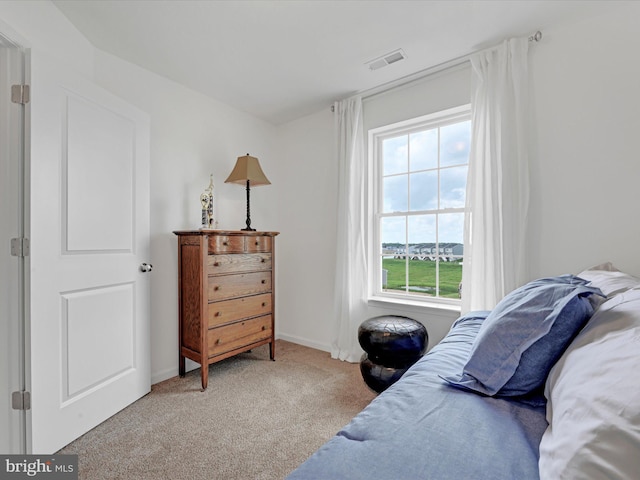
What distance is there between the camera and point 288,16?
1.92 metres

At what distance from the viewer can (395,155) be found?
2.95 metres

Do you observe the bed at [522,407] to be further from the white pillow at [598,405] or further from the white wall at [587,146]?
the white wall at [587,146]

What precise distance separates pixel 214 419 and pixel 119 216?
150 cm

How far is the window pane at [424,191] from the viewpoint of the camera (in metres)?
2.71

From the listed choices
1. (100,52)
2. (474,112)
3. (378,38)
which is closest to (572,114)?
(474,112)

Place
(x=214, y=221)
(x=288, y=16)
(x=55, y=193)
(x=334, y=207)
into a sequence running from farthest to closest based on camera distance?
1. (x=334, y=207)
2. (x=214, y=221)
3. (x=288, y=16)
4. (x=55, y=193)

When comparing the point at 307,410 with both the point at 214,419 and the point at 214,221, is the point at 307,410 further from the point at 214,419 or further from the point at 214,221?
the point at 214,221

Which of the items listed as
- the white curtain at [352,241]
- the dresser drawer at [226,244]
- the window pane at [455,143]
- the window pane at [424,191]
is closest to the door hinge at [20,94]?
the dresser drawer at [226,244]

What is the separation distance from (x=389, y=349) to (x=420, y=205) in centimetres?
137

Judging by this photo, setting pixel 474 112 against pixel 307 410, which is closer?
pixel 307 410

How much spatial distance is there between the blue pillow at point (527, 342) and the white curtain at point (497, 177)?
3.78 feet

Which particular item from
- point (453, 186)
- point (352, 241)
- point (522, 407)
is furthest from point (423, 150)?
point (522, 407)

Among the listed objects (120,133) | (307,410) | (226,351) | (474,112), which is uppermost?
(474,112)

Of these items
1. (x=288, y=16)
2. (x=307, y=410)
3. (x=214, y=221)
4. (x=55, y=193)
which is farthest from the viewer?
(x=214, y=221)
